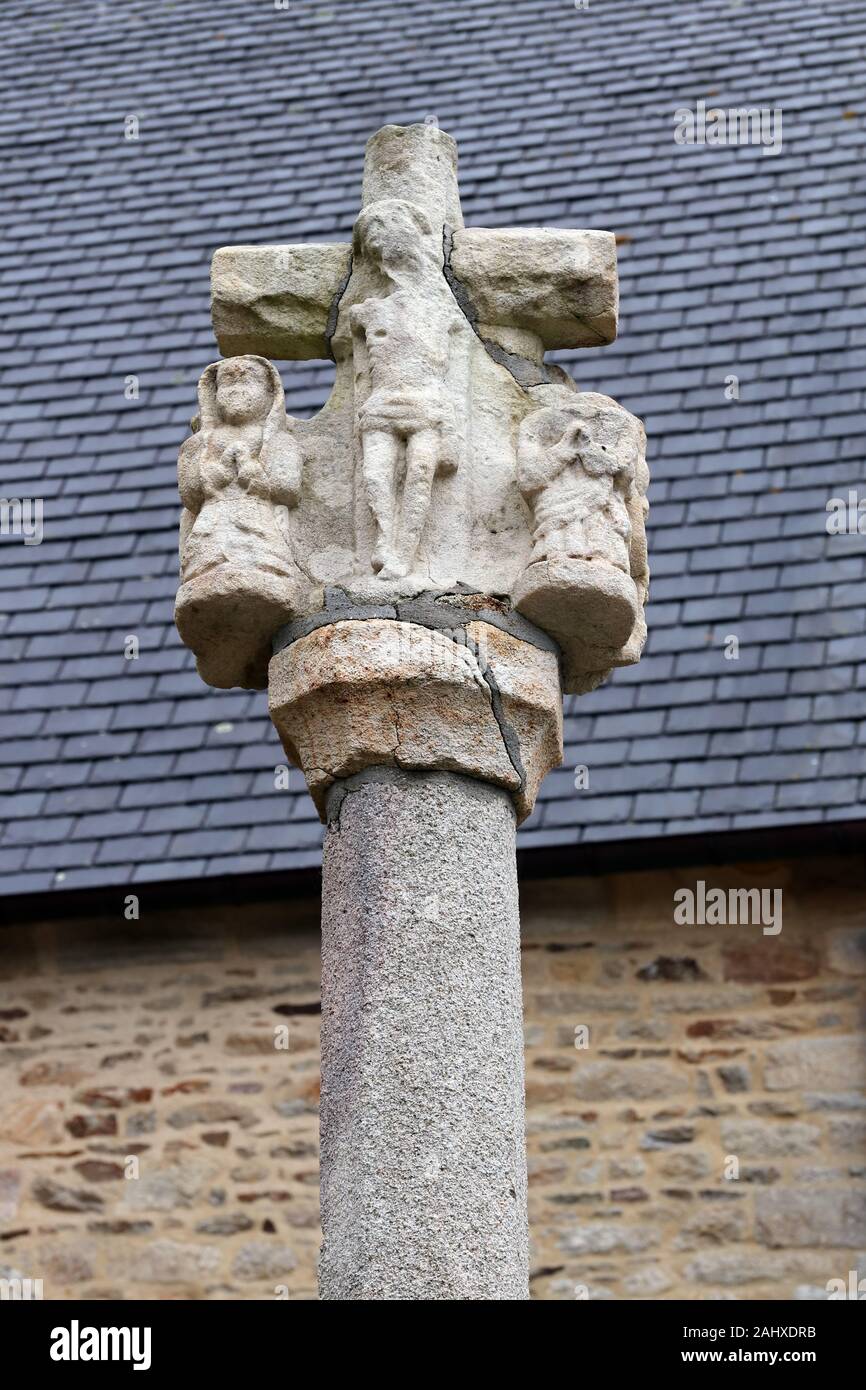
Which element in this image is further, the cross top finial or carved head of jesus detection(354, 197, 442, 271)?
the cross top finial

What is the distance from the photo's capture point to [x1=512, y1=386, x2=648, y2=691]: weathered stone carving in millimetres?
3408

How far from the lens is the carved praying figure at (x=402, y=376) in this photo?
11.5 ft

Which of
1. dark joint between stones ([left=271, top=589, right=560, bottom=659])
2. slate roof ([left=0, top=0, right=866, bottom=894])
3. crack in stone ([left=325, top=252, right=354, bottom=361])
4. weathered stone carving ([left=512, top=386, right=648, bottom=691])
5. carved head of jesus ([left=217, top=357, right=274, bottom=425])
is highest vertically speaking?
slate roof ([left=0, top=0, right=866, bottom=894])

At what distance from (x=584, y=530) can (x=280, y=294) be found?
711 millimetres

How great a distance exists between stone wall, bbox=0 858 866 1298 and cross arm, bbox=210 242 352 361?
13.3 feet

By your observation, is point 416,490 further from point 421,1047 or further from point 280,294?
point 421,1047

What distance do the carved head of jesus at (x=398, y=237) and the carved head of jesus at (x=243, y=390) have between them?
0.27 m

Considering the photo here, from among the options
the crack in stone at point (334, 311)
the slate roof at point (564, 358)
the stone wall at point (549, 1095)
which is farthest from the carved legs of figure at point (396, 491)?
the stone wall at point (549, 1095)

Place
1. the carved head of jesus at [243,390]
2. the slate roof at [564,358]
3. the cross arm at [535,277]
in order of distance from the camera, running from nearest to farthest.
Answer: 1. the carved head of jesus at [243,390]
2. the cross arm at [535,277]
3. the slate roof at [564,358]

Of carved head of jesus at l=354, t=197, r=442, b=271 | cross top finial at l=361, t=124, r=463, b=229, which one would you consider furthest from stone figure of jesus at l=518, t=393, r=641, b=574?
cross top finial at l=361, t=124, r=463, b=229

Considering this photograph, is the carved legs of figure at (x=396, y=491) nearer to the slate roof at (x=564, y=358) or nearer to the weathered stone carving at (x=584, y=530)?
the weathered stone carving at (x=584, y=530)

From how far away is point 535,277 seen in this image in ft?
12.3

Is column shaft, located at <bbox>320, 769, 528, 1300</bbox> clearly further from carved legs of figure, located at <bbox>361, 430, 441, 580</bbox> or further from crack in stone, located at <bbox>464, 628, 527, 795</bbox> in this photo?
carved legs of figure, located at <bbox>361, 430, 441, 580</bbox>

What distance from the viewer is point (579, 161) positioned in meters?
10.1
